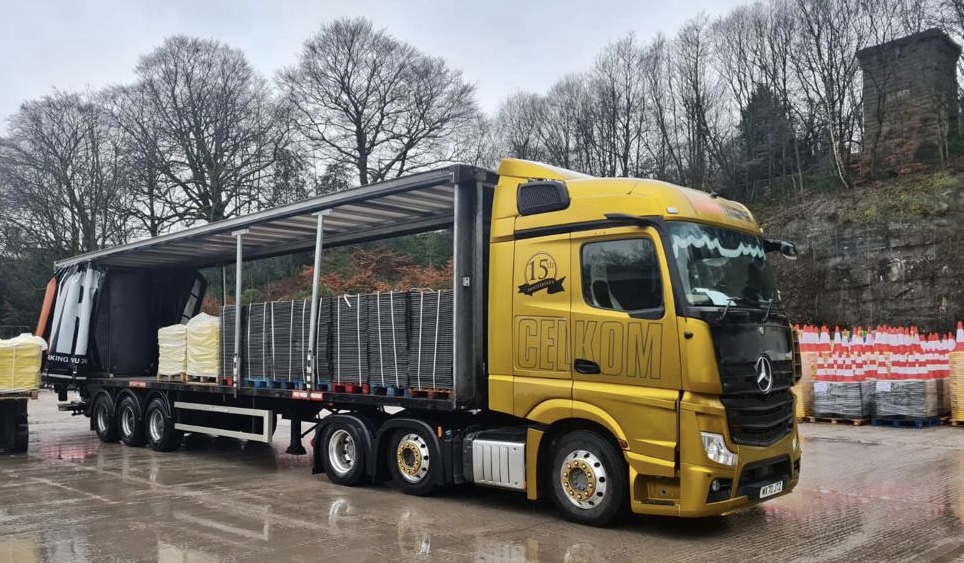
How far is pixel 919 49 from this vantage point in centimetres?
2958

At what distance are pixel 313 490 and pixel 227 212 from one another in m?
28.3

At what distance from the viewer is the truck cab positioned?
6469 millimetres

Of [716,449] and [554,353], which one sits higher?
[554,353]

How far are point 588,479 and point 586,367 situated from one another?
40.5 inches

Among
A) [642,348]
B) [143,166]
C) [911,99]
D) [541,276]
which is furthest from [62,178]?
[911,99]

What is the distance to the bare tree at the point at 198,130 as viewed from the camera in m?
34.5

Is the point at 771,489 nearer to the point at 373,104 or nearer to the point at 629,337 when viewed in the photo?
the point at 629,337

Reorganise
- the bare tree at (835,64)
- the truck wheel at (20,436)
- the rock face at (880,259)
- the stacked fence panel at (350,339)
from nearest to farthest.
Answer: the stacked fence panel at (350,339) < the truck wheel at (20,436) < the rock face at (880,259) < the bare tree at (835,64)

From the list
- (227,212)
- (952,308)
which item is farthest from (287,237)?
(227,212)

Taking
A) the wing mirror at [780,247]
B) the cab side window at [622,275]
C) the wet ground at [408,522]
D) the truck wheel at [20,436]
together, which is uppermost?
the wing mirror at [780,247]

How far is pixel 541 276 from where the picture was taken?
7555 mm

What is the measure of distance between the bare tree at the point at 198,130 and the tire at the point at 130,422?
2139 centimetres

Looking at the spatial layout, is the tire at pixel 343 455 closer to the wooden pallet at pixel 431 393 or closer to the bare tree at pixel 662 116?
the wooden pallet at pixel 431 393

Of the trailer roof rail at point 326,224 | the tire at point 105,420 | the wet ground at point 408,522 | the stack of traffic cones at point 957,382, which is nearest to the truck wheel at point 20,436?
the tire at point 105,420
